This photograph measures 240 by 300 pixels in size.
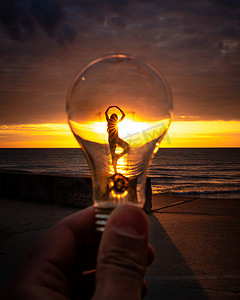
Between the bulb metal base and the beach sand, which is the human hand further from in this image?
the beach sand

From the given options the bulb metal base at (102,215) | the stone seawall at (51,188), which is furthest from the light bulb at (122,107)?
the stone seawall at (51,188)

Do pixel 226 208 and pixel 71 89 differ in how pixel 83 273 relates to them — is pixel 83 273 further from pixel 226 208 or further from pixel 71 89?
pixel 226 208

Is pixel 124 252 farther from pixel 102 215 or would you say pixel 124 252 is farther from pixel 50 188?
pixel 50 188

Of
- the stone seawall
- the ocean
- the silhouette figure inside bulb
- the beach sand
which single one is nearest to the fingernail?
the silhouette figure inside bulb

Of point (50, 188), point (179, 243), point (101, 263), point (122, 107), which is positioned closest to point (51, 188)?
point (50, 188)

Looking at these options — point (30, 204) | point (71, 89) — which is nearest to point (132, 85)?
point (71, 89)

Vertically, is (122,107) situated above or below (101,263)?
above
